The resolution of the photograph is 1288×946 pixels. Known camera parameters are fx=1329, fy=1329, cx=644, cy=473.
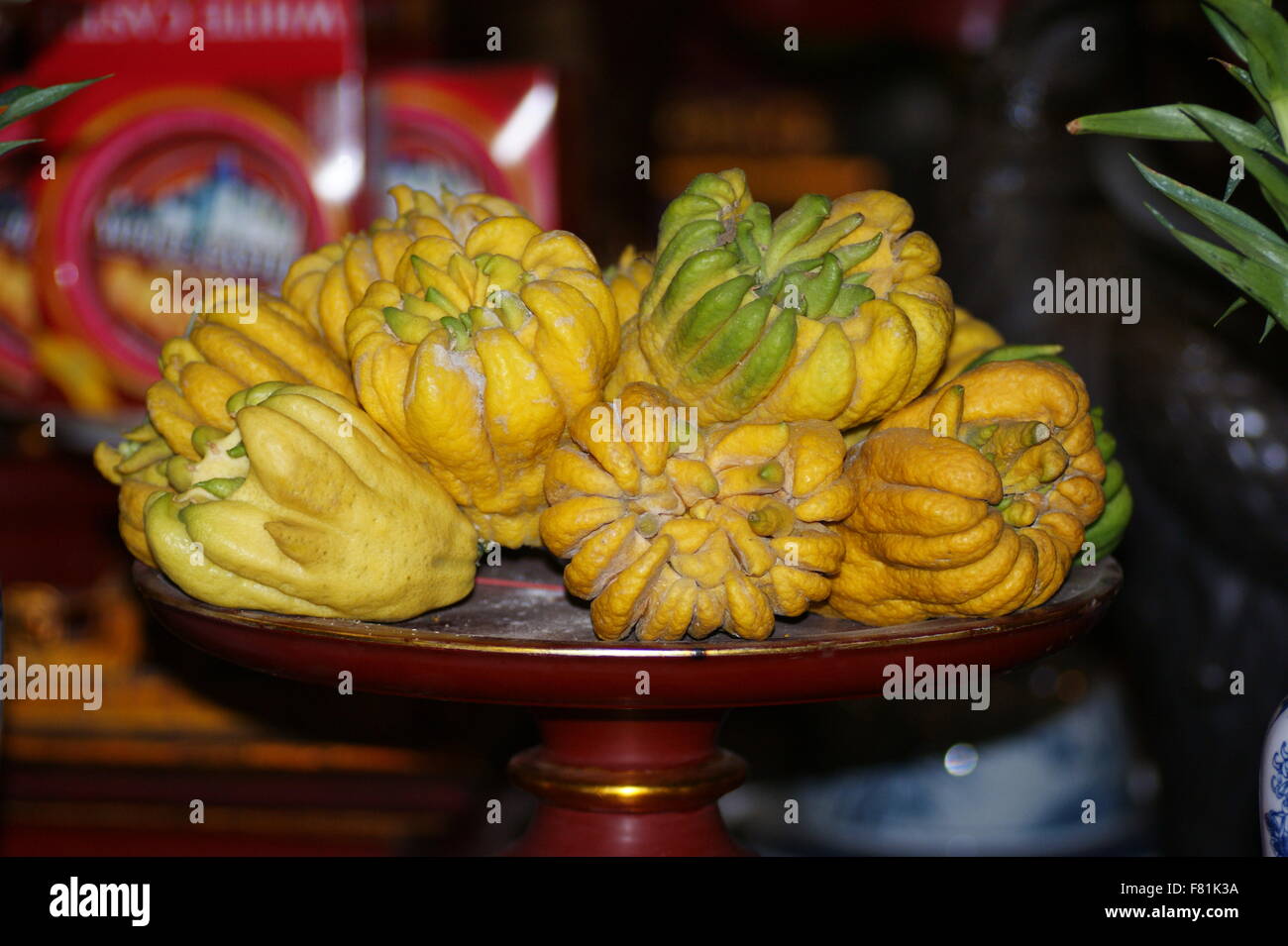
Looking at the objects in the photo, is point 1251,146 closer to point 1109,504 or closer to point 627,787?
point 1109,504

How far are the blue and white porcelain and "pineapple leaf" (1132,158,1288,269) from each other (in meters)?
0.43

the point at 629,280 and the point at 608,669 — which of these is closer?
the point at 608,669

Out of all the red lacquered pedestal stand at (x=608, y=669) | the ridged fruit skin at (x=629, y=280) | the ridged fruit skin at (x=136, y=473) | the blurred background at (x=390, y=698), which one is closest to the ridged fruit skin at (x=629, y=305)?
the ridged fruit skin at (x=629, y=280)

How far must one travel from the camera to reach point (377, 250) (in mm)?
1470

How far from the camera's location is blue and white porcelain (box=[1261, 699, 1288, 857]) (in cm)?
123

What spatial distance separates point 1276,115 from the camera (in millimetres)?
1255

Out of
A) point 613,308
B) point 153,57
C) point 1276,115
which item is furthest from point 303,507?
point 153,57

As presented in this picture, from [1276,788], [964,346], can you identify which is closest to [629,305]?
[964,346]

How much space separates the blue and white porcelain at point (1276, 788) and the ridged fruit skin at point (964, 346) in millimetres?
479

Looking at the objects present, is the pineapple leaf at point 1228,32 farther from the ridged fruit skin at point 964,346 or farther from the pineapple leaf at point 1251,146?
the ridged fruit skin at point 964,346

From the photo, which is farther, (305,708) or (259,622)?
(305,708)

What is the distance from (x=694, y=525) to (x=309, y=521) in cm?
36

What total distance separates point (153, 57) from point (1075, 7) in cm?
211

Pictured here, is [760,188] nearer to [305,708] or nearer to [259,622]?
[305,708]
